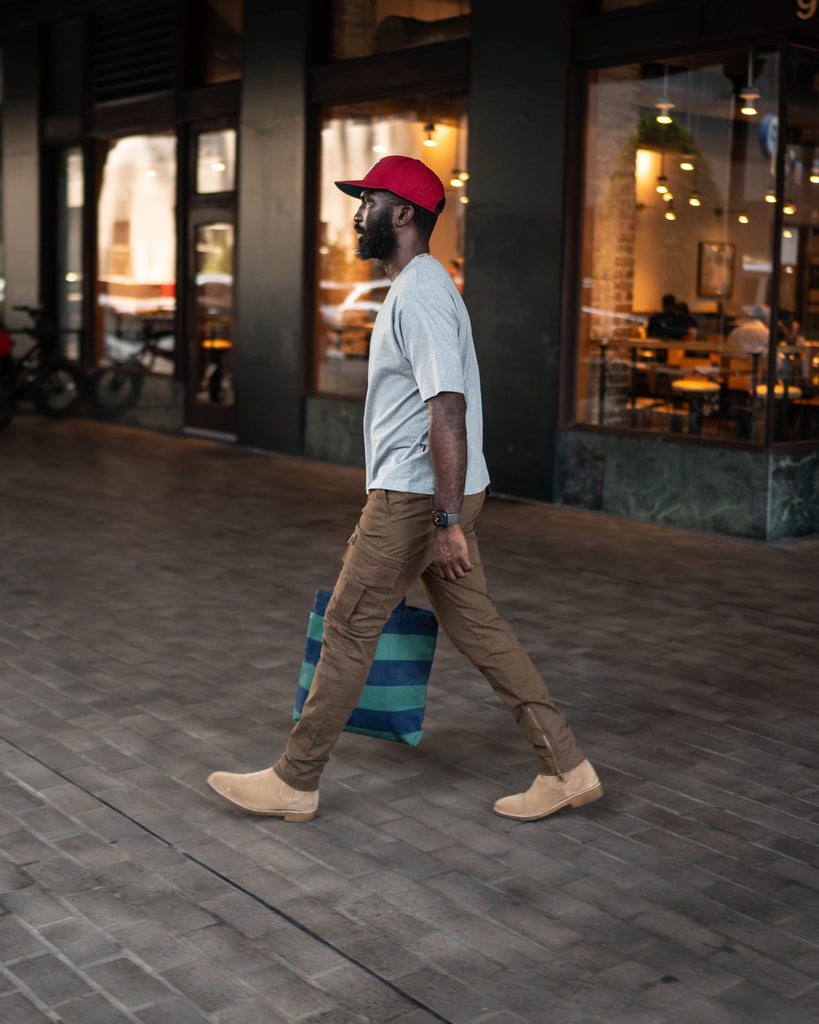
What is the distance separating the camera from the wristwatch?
3.84 m

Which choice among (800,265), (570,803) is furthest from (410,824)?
(800,265)

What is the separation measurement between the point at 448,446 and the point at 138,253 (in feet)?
41.1

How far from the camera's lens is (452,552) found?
3.86m

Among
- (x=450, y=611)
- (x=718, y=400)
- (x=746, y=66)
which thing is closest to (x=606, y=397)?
(x=718, y=400)

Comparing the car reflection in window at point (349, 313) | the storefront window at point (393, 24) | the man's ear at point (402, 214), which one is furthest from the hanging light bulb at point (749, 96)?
the man's ear at point (402, 214)

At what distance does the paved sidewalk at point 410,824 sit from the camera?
3.16 metres

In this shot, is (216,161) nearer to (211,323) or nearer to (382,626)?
(211,323)

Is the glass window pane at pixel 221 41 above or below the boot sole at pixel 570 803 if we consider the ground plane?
above

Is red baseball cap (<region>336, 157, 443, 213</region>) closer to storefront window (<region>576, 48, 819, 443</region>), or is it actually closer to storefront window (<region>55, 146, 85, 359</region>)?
storefront window (<region>576, 48, 819, 443</region>)

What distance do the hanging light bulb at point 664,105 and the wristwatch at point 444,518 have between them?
6863mm

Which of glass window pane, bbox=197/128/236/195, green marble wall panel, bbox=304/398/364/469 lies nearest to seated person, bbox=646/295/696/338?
green marble wall panel, bbox=304/398/364/469

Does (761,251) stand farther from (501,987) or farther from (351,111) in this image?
(501,987)

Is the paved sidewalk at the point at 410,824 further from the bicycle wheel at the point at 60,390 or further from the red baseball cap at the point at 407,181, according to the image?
the bicycle wheel at the point at 60,390

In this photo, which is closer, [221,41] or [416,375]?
[416,375]
